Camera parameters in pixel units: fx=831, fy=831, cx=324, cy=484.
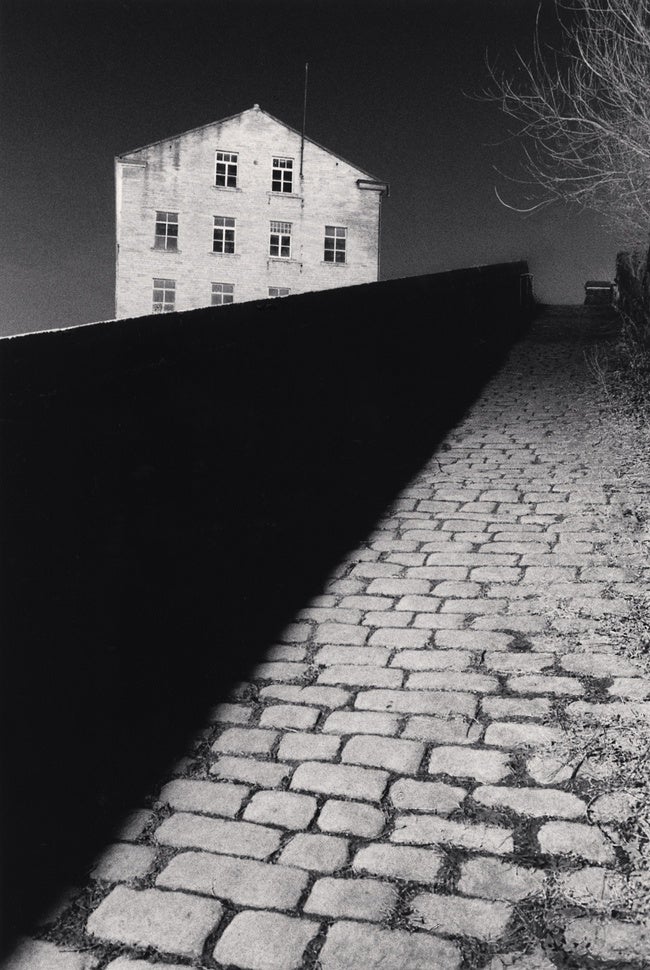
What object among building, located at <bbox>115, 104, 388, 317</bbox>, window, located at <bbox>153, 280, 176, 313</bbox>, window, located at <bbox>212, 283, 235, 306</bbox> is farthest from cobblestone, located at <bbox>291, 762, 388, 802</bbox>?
window, located at <bbox>212, 283, 235, 306</bbox>

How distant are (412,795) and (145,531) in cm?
223

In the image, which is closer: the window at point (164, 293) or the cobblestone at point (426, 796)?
the cobblestone at point (426, 796)

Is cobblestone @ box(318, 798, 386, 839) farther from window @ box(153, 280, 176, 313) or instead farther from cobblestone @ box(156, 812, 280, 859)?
window @ box(153, 280, 176, 313)

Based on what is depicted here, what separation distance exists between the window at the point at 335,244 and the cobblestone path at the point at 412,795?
115ft

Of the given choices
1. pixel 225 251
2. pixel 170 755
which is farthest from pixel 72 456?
pixel 225 251

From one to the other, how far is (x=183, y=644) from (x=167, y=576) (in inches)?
24.4

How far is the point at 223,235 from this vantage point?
38.2 meters

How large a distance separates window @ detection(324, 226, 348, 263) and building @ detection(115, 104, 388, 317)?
0.15ft

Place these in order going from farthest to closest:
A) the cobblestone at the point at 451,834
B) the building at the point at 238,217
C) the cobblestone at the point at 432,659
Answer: the building at the point at 238,217 → the cobblestone at the point at 432,659 → the cobblestone at the point at 451,834

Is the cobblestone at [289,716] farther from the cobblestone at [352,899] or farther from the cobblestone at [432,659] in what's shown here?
the cobblestone at [352,899]

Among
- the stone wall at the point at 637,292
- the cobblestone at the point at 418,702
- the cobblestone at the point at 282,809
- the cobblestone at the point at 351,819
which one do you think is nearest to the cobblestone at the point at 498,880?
the cobblestone at the point at 351,819

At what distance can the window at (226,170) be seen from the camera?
37781mm

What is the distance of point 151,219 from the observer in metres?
37.4

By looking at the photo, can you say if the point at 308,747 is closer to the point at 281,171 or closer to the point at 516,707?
the point at 516,707
